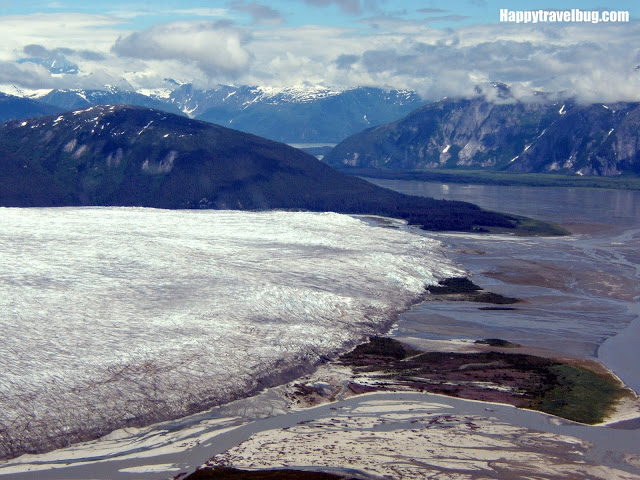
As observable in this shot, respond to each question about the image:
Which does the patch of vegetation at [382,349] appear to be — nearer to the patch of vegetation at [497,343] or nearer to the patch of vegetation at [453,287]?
the patch of vegetation at [497,343]

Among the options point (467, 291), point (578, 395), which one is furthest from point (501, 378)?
point (467, 291)

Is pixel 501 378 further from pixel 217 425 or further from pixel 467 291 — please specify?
pixel 467 291

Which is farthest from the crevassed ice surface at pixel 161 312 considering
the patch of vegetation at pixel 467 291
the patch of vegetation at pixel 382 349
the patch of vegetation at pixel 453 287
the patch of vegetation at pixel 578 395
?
the patch of vegetation at pixel 578 395

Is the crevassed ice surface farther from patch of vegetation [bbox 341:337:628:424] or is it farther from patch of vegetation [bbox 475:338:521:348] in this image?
patch of vegetation [bbox 475:338:521:348]

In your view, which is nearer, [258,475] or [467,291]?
[258,475]

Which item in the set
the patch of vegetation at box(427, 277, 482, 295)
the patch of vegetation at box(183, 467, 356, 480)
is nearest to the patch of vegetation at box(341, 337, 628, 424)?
the patch of vegetation at box(183, 467, 356, 480)

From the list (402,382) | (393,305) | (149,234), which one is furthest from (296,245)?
(402,382)

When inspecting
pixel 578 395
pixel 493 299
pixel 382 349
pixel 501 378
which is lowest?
pixel 578 395

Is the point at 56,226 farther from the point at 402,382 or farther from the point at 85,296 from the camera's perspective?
the point at 402,382
